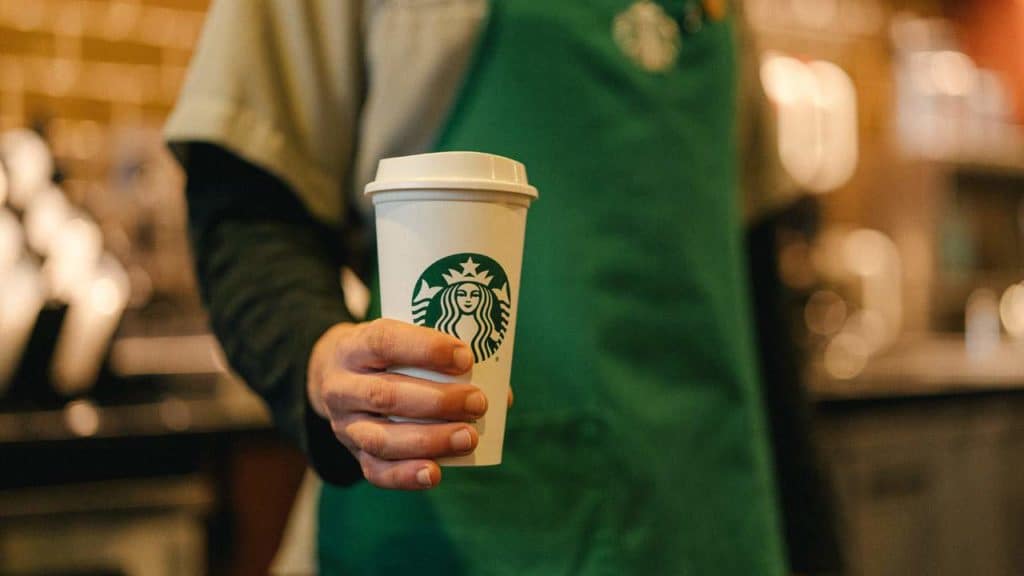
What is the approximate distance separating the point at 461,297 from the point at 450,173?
0.06 m

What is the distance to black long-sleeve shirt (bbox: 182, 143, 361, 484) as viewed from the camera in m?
0.52

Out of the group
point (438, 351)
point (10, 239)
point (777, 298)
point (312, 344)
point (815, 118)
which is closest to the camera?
point (438, 351)

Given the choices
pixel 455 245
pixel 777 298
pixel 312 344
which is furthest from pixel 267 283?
pixel 777 298

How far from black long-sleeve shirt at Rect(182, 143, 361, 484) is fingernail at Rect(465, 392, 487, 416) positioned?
13 cm

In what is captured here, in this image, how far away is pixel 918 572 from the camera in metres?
1.89

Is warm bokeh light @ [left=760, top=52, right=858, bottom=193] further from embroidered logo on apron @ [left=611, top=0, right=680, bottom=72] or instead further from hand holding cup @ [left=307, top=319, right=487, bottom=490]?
hand holding cup @ [left=307, top=319, right=487, bottom=490]

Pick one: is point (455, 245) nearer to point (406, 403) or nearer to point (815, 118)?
point (406, 403)

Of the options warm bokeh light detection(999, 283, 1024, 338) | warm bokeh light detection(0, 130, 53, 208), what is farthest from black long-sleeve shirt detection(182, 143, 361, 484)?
warm bokeh light detection(999, 283, 1024, 338)

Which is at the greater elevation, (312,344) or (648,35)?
(648,35)

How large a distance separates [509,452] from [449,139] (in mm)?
223

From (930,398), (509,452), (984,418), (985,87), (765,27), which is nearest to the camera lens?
(509,452)

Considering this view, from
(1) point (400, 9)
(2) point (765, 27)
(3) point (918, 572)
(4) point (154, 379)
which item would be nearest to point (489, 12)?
(1) point (400, 9)

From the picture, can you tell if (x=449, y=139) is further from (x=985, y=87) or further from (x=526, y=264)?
(x=985, y=87)

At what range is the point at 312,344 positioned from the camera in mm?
518
